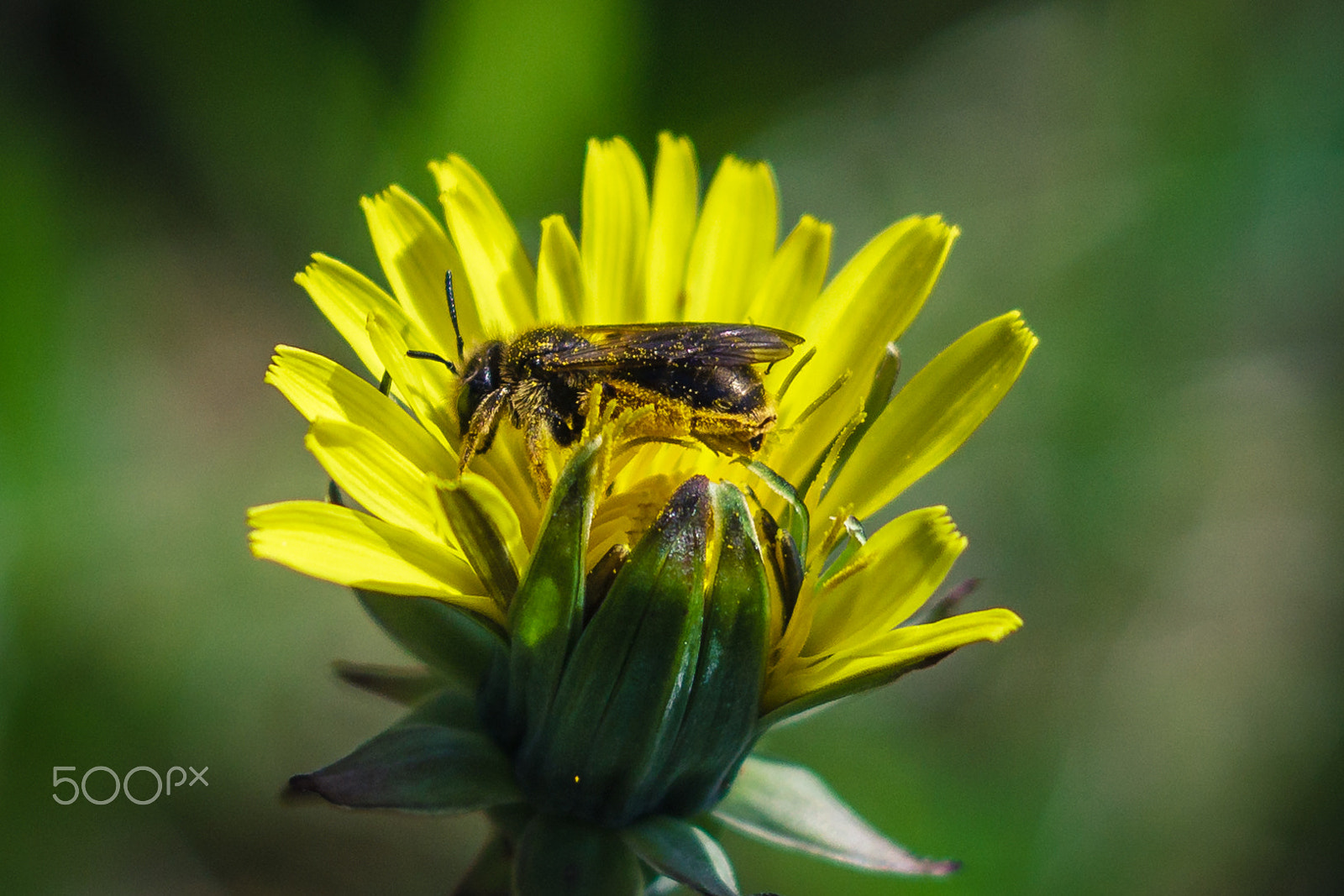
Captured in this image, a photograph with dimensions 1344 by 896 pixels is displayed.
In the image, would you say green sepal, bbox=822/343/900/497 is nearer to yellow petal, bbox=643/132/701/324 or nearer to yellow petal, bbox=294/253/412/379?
yellow petal, bbox=643/132/701/324

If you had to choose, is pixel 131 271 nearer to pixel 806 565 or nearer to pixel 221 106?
pixel 221 106

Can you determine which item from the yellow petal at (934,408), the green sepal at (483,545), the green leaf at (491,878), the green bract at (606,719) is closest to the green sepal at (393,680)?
the green bract at (606,719)

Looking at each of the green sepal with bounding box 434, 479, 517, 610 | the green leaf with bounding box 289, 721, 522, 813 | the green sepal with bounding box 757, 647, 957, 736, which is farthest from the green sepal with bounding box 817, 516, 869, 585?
the green leaf with bounding box 289, 721, 522, 813

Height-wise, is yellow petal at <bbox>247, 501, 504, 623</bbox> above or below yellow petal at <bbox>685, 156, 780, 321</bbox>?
below

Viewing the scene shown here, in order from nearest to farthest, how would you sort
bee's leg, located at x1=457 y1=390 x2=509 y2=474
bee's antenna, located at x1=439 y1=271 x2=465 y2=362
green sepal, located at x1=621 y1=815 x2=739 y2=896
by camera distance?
green sepal, located at x1=621 y1=815 x2=739 y2=896, bee's leg, located at x1=457 y1=390 x2=509 y2=474, bee's antenna, located at x1=439 y1=271 x2=465 y2=362

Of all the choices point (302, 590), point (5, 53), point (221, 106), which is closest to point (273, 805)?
point (302, 590)

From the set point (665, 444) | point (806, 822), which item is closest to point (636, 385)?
point (665, 444)

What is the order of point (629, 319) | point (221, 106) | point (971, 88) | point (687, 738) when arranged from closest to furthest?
point (687, 738), point (629, 319), point (221, 106), point (971, 88)
